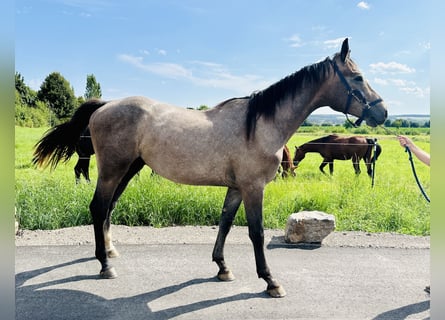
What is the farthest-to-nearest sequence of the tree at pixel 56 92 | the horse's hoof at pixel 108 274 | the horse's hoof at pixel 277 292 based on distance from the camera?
the tree at pixel 56 92, the horse's hoof at pixel 108 274, the horse's hoof at pixel 277 292

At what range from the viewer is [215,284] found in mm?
3182

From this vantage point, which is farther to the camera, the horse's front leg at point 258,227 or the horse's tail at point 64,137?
the horse's tail at point 64,137

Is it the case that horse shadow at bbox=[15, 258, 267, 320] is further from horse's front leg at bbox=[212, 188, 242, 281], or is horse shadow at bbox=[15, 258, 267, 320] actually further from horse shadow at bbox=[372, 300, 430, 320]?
horse shadow at bbox=[372, 300, 430, 320]

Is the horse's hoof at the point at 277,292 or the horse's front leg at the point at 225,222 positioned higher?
the horse's front leg at the point at 225,222

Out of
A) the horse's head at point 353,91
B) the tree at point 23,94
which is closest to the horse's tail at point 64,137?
the horse's head at point 353,91

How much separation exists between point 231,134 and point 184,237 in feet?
6.79

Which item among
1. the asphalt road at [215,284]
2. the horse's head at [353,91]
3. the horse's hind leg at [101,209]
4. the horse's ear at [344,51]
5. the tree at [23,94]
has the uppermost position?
the tree at [23,94]

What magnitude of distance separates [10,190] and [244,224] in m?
4.54

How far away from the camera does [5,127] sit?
719 mm

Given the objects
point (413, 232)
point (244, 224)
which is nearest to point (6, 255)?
point (244, 224)

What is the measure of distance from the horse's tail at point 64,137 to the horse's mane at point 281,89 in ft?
6.35

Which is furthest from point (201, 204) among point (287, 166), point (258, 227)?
point (287, 166)

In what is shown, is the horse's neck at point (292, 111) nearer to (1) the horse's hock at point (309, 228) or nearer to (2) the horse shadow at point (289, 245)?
(1) the horse's hock at point (309, 228)

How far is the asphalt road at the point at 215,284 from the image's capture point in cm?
269
